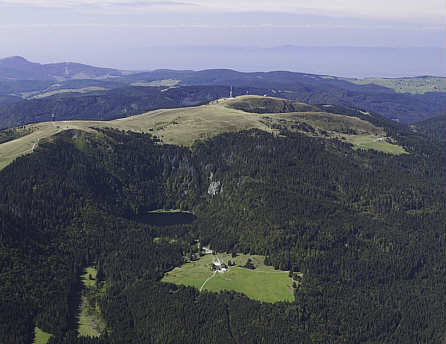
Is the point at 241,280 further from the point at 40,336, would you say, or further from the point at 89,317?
the point at 40,336

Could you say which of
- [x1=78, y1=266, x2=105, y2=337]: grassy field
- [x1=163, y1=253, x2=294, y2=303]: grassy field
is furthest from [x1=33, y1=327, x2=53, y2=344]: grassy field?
[x1=163, y1=253, x2=294, y2=303]: grassy field

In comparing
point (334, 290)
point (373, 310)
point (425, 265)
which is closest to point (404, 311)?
point (373, 310)

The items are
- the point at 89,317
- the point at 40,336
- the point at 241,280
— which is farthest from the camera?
the point at 241,280

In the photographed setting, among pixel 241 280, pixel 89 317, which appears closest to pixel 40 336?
pixel 89 317

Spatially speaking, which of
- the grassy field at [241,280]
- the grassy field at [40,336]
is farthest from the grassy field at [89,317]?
the grassy field at [241,280]

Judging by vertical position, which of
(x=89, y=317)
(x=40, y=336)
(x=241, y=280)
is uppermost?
(x=241, y=280)

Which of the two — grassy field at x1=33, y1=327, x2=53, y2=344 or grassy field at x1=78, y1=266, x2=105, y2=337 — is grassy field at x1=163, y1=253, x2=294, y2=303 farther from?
grassy field at x1=33, y1=327, x2=53, y2=344
